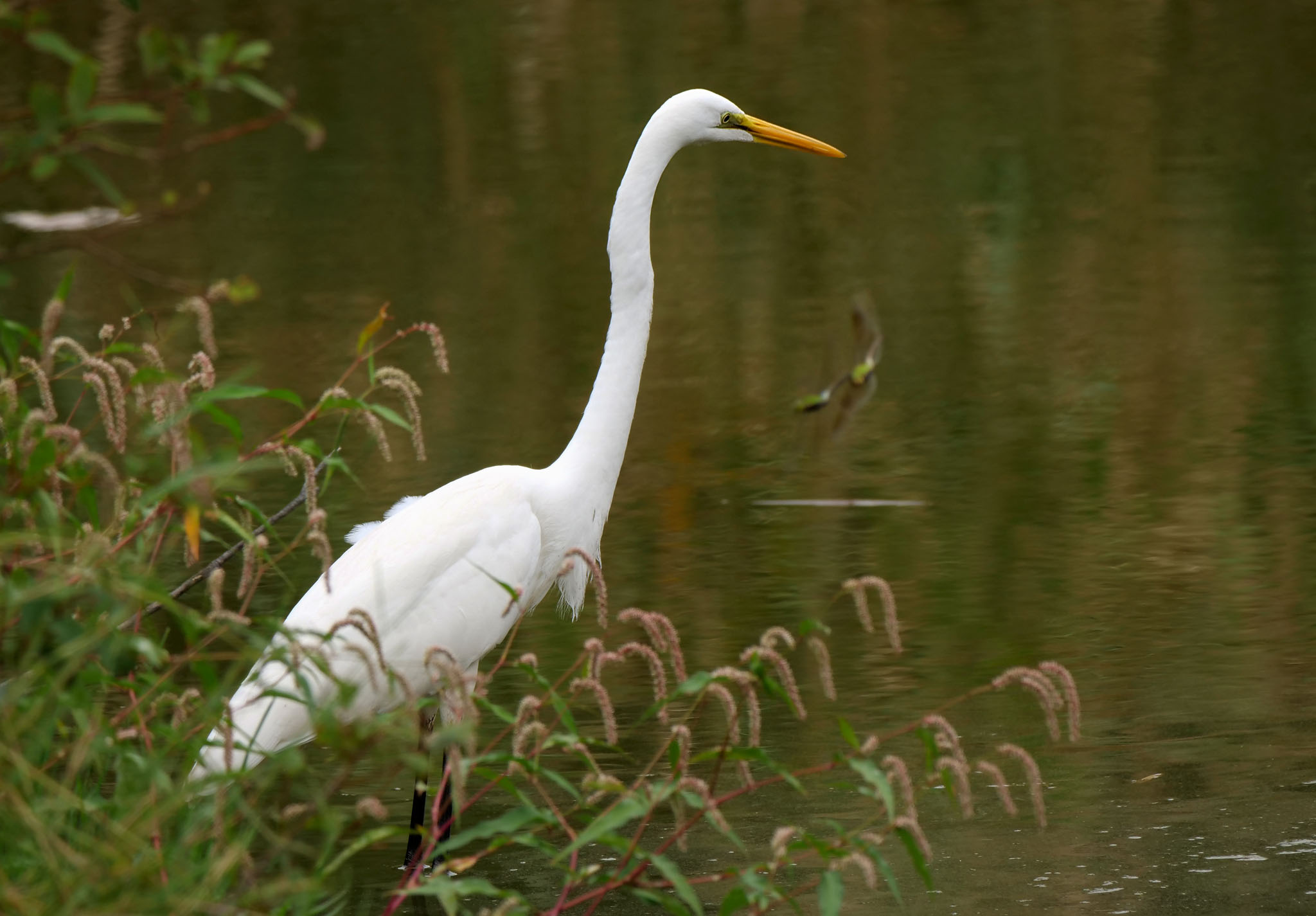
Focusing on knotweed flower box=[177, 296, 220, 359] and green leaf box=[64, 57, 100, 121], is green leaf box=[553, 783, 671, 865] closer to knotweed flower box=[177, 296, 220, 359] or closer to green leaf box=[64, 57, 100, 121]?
knotweed flower box=[177, 296, 220, 359]

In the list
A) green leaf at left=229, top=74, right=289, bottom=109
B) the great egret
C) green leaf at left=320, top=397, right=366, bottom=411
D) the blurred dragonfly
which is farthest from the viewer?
the blurred dragonfly

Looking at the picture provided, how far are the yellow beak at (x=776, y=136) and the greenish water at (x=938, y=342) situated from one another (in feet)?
4.33

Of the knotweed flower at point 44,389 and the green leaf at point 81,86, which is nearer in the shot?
the green leaf at point 81,86

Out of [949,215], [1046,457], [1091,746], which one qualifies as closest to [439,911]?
[1091,746]

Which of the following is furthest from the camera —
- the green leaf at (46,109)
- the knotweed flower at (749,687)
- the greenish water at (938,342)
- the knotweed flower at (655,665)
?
the greenish water at (938,342)

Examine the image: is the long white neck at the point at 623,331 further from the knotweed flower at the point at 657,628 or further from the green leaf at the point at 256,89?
the green leaf at the point at 256,89

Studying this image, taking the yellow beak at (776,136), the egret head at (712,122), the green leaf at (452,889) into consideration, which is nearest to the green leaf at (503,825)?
the green leaf at (452,889)

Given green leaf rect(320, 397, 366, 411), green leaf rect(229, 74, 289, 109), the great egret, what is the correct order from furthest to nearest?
the great egret → green leaf rect(320, 397, 366, 411) → green leaf rect(229, 74, 289, 109)

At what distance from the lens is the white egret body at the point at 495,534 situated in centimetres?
387

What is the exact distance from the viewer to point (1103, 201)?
1105cm

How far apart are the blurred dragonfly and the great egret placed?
10.5 ft

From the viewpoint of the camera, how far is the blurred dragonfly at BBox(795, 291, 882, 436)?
7465 mm

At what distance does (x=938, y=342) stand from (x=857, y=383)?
0.94 meters

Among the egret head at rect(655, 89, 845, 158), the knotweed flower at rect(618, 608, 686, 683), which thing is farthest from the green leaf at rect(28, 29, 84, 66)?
the egret head at rect(655, 89, 845, 158)
